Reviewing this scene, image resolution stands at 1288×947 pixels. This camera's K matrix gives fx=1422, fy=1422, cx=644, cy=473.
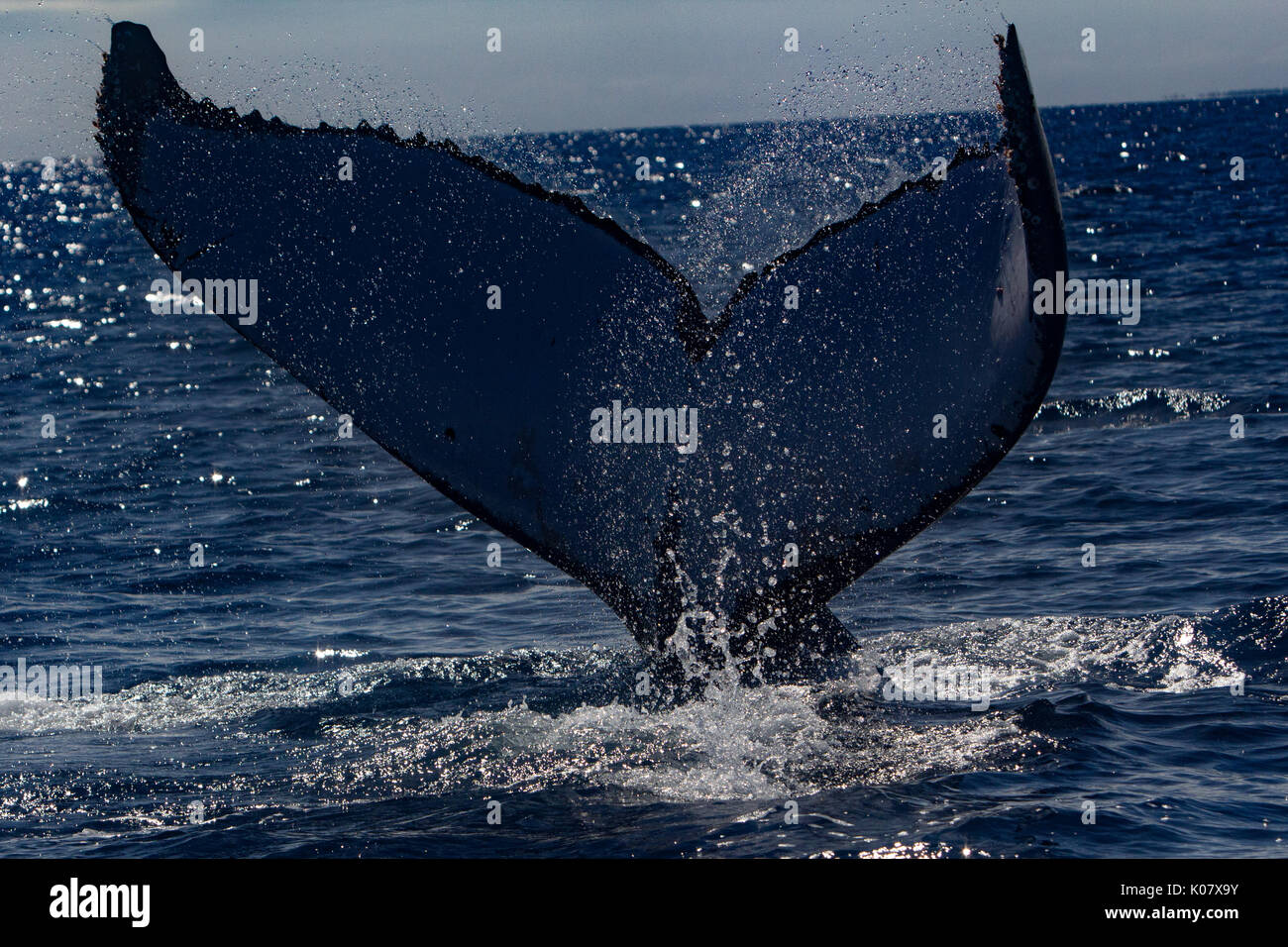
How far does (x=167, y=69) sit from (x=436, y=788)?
8.87ft

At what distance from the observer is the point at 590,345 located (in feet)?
14.4

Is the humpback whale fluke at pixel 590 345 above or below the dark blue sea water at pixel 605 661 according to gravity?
above

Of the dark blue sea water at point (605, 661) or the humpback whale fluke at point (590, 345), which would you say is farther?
the dark blue sea water at point (605, 661)

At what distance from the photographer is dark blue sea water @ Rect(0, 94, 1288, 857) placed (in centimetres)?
492

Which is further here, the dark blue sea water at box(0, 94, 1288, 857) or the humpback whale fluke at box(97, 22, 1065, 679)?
the dark blue sea water at box(0, 94, 1288, 857)

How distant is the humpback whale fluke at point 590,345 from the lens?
4.13 meters

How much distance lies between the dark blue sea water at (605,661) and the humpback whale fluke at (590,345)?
29 centimetres

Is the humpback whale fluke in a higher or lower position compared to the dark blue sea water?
higher

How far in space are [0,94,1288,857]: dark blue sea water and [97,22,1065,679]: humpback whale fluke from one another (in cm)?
29

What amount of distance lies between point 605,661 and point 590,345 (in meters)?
2.89

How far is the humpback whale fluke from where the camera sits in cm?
413

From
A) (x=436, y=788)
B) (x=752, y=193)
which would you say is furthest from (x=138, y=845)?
(x=752, y=193)

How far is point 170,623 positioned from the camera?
8500mm

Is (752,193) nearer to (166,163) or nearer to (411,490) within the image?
(166,163)
